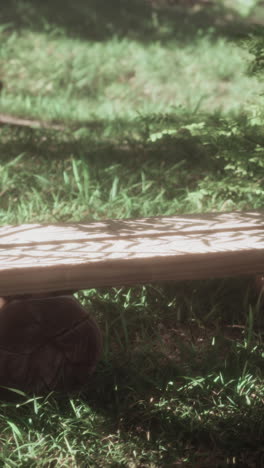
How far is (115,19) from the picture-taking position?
8641 mm

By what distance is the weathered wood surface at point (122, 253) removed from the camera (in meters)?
2.02

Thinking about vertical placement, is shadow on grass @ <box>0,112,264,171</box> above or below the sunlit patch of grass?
below

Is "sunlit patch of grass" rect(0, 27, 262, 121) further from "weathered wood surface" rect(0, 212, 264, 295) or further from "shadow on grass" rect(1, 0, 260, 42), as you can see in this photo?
"weathered wood surface" rect(0, 212, 264, 295)

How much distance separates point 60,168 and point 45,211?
2.21 ft

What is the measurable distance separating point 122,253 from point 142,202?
1.62 meters

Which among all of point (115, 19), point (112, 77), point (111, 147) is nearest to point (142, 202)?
point (111, 147)

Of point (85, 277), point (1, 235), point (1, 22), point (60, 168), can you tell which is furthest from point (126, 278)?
point (1, 22)

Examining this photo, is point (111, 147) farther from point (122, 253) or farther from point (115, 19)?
point (115, 19)

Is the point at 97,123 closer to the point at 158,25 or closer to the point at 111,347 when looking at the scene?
the point at 111,347

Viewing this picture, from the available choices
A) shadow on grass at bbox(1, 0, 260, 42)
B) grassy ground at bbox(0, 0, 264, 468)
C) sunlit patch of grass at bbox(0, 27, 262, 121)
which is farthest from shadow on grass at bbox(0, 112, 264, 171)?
shadow on grass at bbox(1, 0, 260, 42)

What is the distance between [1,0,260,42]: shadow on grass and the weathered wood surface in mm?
5415

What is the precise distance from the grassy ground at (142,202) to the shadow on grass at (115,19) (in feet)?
1.63

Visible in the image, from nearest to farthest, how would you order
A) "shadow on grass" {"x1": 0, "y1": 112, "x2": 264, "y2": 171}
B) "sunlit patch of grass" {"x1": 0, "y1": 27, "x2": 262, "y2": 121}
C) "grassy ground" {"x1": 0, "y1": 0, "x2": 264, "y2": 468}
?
"grassy ground" {"x1": 0, "y1": 0, "x2": 264, "y2": 468}
"shadow on grass" {"x1": 0, "y1": 112, "x2": 264, "y2": 171}
"sunlit patch of grass" {"x1": 0, "y1": 27, "x2": 262, "y2": 121}

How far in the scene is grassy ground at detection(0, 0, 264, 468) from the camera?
7.27 feet
